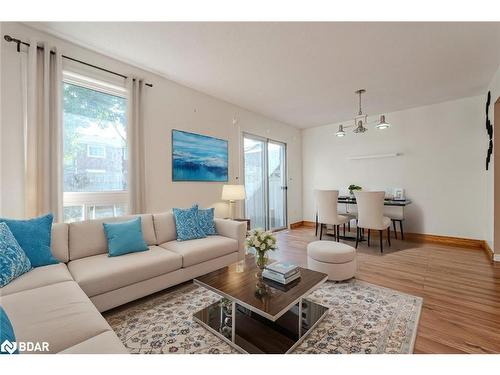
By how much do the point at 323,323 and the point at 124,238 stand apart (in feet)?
6.57

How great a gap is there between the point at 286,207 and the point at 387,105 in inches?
122

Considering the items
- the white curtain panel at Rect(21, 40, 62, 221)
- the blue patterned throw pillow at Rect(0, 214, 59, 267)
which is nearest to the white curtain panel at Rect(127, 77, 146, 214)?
the white curtain panel at Rect(21, 40, 62, 221)

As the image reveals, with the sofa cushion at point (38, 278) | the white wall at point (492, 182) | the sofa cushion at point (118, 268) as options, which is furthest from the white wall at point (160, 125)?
the white wall at point (492, 182)

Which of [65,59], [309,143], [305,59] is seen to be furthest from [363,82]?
[65,59]

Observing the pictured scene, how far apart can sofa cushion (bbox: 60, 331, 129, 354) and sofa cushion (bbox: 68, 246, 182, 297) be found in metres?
0.87

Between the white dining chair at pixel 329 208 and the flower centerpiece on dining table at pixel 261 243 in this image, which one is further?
the white dining chair at pixel 329 208

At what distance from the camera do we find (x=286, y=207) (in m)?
Result: 5.85

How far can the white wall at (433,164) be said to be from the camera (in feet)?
13.3

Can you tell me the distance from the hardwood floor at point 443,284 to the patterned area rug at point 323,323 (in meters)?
0.15

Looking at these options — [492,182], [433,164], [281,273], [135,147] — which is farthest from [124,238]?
[433,164]

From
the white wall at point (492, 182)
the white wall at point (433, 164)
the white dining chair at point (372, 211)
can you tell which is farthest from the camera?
the white wall at point (433, 164)

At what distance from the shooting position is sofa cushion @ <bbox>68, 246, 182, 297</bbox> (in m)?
1.79

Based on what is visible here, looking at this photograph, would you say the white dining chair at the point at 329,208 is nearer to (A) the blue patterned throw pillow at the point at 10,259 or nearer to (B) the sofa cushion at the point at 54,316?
(B) the sofa cushion at the point at 54,316

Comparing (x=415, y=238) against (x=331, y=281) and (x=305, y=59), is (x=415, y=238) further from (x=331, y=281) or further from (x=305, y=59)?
(x=305, y=59)
